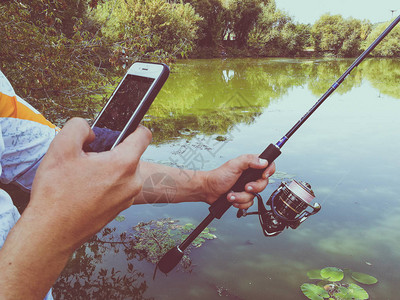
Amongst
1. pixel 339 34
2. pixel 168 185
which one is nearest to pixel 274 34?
pixel 339 34

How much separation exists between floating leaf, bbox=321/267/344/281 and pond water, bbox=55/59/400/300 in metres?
0.14

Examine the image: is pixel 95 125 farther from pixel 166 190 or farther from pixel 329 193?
pixel 329 193

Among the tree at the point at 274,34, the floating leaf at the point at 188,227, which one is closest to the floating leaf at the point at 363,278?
the floating leaf at the point at 188,227

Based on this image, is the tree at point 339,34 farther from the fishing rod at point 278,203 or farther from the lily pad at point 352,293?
the fishing rod at point 278,203

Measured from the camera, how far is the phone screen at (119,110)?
3.00ft

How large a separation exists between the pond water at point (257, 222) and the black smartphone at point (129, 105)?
2.08m

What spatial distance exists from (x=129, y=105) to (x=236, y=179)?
880mm

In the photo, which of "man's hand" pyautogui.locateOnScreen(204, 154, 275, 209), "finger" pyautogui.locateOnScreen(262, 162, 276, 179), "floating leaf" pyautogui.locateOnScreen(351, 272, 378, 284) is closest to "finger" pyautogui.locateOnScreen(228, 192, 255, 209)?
"man's hand" pyautogui.locateOnScreen(204, 154, 275, 209)

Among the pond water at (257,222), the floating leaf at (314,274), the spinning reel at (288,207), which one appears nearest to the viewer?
the spinning reel at (288,207)

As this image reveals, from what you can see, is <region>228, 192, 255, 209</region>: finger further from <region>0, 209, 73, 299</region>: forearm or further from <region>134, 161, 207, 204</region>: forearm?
<region>0, 209, 73, 299</region>: forearm

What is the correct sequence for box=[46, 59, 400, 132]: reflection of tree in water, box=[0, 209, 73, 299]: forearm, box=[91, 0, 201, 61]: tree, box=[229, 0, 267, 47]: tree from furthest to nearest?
box=[229, 0, 267, 47]: tree → box=[46, 59, 400, 132]: reflection of tree in water → box=[91, 0, 201, 61]: tree → box=[0, 209, 73, 299]: forearm

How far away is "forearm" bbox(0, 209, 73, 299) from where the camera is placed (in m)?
0.69

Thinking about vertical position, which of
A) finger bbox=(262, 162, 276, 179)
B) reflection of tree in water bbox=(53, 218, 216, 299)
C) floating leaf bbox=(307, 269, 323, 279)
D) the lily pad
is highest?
finger bbox=(262, 162, 276, 179)

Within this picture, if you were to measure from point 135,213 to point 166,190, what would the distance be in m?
2.35
